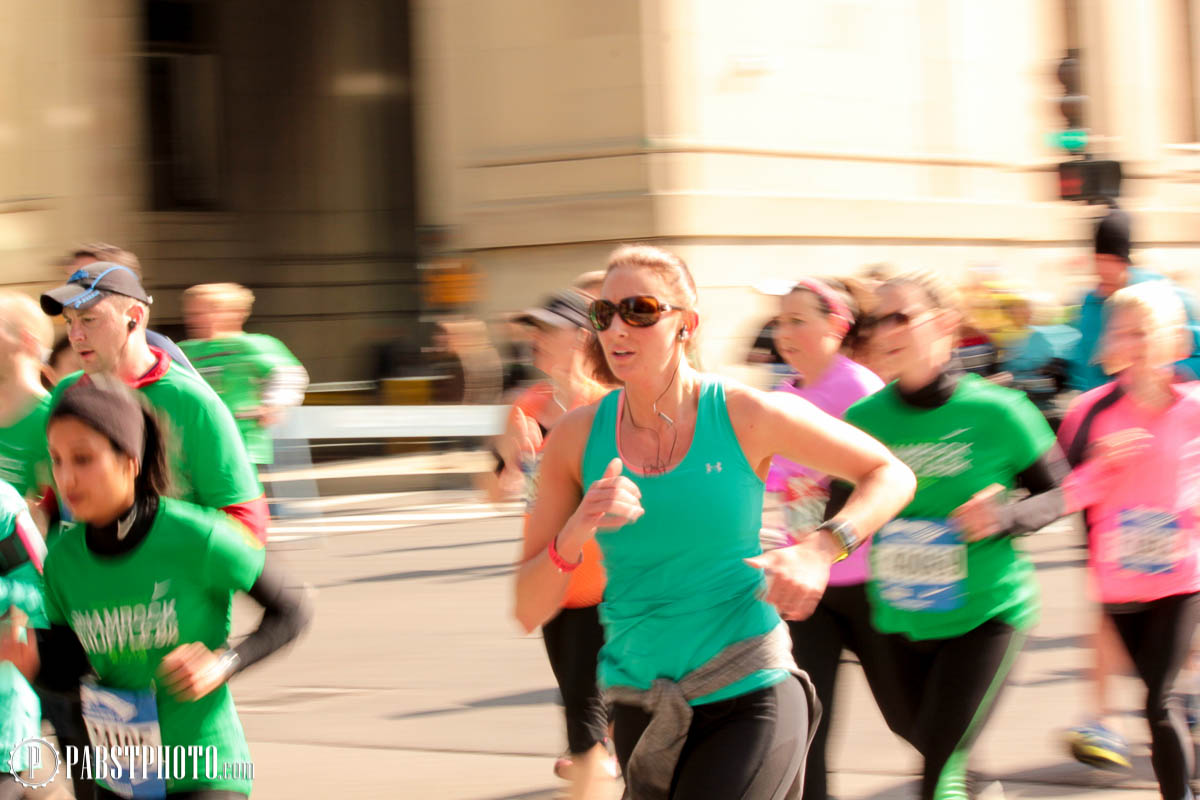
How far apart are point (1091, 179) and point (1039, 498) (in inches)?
505

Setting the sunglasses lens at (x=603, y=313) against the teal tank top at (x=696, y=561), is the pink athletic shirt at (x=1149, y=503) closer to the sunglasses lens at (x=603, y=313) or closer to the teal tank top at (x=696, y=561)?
the teal tank top at (x=696, y=561)

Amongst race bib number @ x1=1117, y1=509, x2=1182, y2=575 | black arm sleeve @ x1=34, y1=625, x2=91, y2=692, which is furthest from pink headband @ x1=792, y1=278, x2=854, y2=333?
black arm sleeve @ x1=34, y1=625, x2=91, y2=692

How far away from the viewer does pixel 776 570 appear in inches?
125

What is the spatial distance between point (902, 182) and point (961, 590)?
18.3 meters

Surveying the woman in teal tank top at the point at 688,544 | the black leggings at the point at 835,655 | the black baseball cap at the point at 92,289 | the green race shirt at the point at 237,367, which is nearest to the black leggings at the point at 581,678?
the black leggings at the point at 835,655

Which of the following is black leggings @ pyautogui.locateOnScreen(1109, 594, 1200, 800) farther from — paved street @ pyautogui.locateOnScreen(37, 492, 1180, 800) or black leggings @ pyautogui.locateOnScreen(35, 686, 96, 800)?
black leggings @ pyautogui.locateOnScreen(35, 686, 96, 800)

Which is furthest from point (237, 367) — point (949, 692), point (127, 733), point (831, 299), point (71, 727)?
point (127, 733)

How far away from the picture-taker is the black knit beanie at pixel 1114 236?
25.3 feet

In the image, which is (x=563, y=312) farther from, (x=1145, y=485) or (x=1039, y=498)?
(x=1145, y=485)

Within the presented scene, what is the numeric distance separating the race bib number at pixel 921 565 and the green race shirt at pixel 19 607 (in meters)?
2.25

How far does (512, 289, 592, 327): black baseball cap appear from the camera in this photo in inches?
221

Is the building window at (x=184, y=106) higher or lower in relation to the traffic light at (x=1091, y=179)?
higher

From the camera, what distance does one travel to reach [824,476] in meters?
5.37

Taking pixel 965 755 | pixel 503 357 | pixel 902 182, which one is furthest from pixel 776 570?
pixel 902 182
